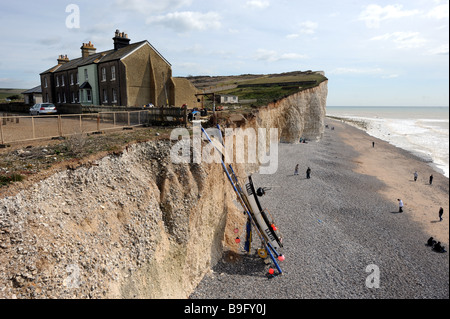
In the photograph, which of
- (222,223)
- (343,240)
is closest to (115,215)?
(222,223)

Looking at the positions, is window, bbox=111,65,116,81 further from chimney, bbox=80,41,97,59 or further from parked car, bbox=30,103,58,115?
chimney, bbox=80,41,97,59

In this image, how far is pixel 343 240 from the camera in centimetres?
1988

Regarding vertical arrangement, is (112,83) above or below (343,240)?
above

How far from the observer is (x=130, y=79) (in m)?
31.6

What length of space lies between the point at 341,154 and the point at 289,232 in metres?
32.0

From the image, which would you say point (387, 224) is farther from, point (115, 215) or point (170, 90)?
point (170, 90)

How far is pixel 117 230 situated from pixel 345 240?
16.9 metres

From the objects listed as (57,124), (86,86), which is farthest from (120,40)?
(57,124)

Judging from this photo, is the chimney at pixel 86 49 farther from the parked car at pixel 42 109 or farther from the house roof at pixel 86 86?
the parked car at pixel 42 109

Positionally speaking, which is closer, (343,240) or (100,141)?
(100,141)

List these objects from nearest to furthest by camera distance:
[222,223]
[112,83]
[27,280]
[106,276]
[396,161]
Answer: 1. [27,280]
2. [106,276]
3. [222,223]
4. [112,83]
5. [396,161]

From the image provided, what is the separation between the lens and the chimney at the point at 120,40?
35.4 meters

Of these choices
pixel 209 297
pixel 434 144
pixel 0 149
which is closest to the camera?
pixel 0 149

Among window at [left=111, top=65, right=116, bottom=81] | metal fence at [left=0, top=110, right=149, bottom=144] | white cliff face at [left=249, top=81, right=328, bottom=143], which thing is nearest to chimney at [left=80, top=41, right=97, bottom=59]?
window at [left=111, top=65, right=116, bottom=81]
